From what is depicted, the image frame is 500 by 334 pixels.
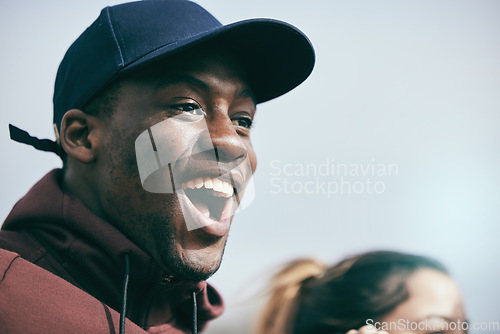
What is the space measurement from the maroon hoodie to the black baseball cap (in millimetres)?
304


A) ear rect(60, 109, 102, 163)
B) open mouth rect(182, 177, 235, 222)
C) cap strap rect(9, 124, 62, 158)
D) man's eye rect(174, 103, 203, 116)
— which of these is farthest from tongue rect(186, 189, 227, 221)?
cap strap rect(9, 124, 62, 158)

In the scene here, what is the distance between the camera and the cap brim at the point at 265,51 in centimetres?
147

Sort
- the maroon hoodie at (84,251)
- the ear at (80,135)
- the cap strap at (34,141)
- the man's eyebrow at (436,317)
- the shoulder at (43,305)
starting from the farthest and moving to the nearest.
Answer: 1. the man's eyebrow at (436,317)
2. the cap strap at (34,141)
3. the ear at (80,135)
4. the maroon hoodie at (84,251)
5. the shoulder at (43,305)

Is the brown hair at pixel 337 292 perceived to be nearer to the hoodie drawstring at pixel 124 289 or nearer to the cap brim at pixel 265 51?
the cap brim at pixel 265 51

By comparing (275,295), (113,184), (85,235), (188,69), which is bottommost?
(275,295)

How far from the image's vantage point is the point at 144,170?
4.80 feet

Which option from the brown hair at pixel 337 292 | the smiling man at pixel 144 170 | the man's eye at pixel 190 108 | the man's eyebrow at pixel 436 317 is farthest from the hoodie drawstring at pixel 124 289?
the man's eyebrow at pixel 436 317

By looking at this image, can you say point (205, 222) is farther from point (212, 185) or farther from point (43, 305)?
point (43, 305)

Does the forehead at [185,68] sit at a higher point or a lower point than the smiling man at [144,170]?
higher

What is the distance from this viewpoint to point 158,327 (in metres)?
Answer: 1.56

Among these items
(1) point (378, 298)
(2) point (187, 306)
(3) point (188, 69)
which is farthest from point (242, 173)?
(1) point (378, 298)

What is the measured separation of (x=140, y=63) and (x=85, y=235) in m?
0.53

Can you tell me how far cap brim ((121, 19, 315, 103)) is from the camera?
1.47 m

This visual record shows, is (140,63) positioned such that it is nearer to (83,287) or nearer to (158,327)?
(83,287)
